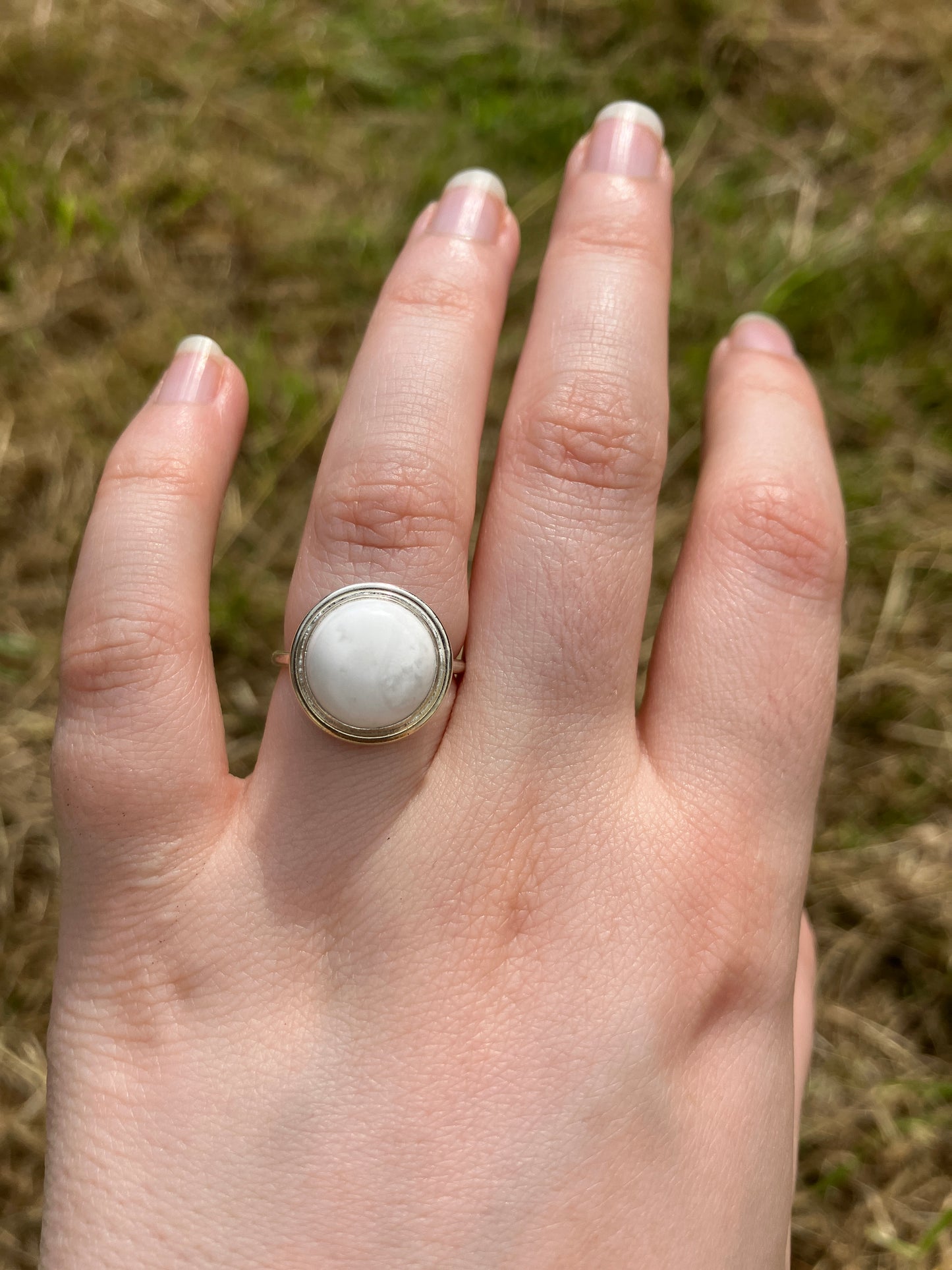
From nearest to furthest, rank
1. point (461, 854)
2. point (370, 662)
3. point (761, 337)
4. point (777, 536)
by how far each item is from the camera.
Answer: point (370, 662), point (461, 854), point (777, 536), point (761, 337)

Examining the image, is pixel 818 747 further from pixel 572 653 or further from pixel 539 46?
pixel 539 46

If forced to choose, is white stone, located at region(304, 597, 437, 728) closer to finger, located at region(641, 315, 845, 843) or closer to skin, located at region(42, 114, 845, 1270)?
skin, located at region(42, 114, 845, 1270)

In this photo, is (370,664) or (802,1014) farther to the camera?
(802,1014)

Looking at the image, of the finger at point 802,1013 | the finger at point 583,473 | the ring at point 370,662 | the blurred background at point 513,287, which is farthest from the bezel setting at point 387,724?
the blurred background at point 513,287

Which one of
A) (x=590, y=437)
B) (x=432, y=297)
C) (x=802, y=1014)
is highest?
(x=432, y=297)

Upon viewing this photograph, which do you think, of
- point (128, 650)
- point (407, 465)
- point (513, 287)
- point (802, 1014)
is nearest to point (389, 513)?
point (407, 465)

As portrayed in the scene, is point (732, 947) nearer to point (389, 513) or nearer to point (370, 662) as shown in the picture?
point (370, 662)
